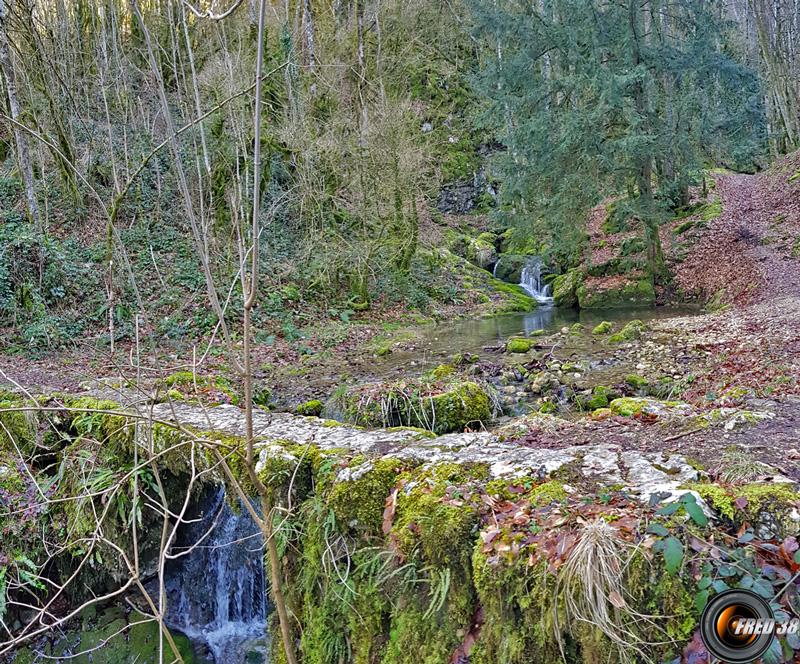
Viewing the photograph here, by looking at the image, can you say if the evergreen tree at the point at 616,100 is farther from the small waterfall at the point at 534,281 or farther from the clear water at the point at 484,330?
the small waterfall at the point at 534,281

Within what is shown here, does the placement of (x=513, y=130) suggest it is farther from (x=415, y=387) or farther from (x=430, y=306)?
(x=415, y=387)

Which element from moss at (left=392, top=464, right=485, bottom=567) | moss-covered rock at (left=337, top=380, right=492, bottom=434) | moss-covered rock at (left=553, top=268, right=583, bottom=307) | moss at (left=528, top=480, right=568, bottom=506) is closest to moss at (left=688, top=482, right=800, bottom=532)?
moss at (left=528, top=480, right=568, bottom=506)

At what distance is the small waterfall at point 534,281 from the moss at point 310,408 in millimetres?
11671

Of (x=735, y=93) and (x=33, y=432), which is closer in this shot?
(x=33, y=432)

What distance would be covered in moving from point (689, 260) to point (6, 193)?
722 inches

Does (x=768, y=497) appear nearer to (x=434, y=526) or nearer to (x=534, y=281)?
(x=434, y=526)

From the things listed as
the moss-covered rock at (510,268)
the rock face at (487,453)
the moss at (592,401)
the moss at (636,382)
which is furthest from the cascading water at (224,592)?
the moss-covered rock at (510,268)

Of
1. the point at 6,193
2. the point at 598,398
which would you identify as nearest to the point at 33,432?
the point at 598,398

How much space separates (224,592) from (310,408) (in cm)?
288

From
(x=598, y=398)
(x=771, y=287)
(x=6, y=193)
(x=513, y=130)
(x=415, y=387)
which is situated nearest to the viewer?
(x=598, y=398)

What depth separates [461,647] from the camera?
2.57 meters

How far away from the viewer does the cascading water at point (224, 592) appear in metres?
4.52

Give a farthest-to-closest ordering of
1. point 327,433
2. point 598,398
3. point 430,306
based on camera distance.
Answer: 1. point 430,306
2. point 598,398
3. point 327,433

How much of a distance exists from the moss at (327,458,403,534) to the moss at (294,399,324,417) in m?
3.96
